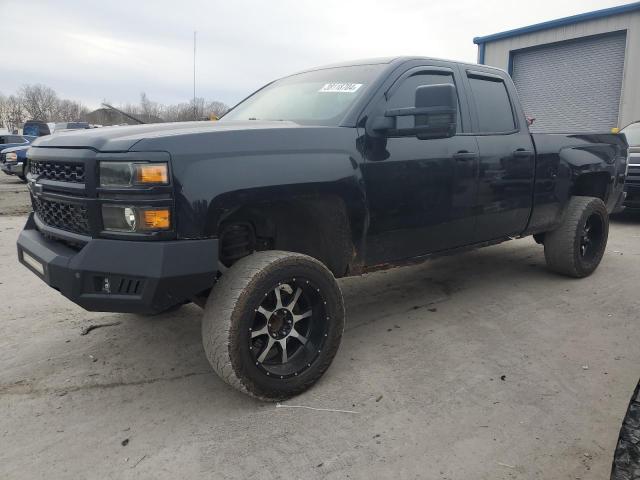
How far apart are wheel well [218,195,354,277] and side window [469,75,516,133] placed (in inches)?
63.5

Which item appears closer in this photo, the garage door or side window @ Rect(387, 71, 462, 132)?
side window @ Rect(387, 71, 462, 132)

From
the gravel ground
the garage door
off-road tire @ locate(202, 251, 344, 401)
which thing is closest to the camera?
the gravel ground

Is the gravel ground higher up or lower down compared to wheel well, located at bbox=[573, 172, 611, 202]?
lower down

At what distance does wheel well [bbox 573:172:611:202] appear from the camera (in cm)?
510

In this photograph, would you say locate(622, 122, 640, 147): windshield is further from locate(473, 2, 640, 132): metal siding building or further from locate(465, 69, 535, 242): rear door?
locate(465, 69, 535, 242): rear door

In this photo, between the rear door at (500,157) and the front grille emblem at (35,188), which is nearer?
the front grille emblem at (35,188)

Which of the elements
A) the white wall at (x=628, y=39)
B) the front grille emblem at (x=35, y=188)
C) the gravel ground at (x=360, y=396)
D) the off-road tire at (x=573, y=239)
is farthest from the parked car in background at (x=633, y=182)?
the front grille emblem at (x=35, y=188)

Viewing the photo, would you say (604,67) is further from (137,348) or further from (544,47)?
(137,348)

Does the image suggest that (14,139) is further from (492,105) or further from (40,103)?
(40,103)

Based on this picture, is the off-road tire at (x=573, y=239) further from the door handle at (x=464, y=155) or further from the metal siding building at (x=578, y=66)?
the metal siding building at (x=578, y=66)

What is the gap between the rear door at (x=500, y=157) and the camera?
3.84 m

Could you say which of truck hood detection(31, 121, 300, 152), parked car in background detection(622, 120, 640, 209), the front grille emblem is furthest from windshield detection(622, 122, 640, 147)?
the front grille emblem

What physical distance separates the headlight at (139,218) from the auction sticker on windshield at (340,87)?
5.03 feet

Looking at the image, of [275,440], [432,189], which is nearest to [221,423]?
[275,440]
